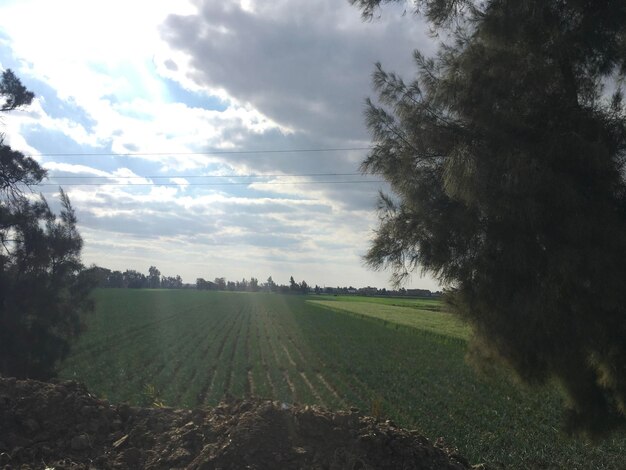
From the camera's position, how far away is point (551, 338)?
5191 millimetres

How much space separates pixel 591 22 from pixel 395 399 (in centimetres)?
1324

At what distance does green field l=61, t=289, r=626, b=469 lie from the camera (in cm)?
1121

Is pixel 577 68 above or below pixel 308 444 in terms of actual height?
above

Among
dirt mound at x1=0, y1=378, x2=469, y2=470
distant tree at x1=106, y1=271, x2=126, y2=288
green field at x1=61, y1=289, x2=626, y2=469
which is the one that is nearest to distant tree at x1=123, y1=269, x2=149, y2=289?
distant tree at x1=106, y1=271, x2=126, y2=288

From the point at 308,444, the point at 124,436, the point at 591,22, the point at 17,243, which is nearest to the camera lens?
the point at 591,22

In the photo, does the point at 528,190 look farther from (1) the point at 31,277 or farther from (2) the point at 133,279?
(2) the point at 133,279

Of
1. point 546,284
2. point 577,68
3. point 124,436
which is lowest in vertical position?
point 124,436

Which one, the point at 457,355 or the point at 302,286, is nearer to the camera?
the point at 457,355

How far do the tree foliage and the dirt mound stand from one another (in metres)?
8.88

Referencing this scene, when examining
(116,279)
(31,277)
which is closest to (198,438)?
(31,277)

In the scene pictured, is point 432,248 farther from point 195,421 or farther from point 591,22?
point 195,421

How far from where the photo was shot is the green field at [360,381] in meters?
11.2

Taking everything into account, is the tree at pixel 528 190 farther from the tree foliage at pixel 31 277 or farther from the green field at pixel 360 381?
the tree foliage at pixel 31 277

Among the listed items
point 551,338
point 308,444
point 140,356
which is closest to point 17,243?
point 140,356
